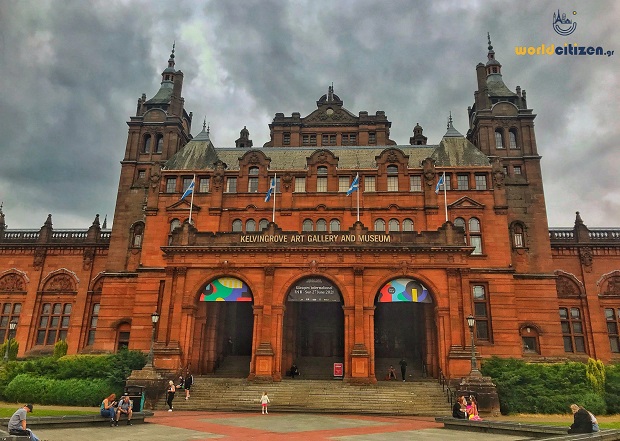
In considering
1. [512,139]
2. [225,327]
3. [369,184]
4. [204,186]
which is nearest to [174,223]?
[204,186]

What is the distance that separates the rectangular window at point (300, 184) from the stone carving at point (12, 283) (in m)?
33.2

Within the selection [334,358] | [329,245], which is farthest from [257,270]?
[334,358]

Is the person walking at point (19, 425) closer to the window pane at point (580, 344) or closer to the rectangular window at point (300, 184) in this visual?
the rectangular window at point (300, 184)

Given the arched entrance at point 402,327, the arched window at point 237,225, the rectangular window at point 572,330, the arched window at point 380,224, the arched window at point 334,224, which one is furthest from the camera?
the rectangular window at point 572,330

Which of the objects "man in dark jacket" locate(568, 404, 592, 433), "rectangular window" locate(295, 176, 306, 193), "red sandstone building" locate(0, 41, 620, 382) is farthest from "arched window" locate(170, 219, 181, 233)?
"man in dark jacket" locate(568, 404, 592, 433)

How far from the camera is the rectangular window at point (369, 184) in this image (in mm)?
45325

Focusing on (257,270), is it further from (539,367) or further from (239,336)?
(539,367)

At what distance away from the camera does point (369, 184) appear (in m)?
45.5

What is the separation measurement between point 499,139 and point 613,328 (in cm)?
2235

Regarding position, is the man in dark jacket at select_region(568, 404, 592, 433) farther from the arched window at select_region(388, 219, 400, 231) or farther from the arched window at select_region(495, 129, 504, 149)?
the arched window at select_region(495, 129, 504, 149)

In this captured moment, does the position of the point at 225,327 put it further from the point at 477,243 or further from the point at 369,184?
the point at 477,243

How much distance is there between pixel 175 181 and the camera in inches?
1870

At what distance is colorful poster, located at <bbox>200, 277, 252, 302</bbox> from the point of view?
36562 mm

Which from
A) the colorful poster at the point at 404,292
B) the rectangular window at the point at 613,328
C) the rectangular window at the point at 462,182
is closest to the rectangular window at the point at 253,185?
the colorful poster at the point at 404,292
